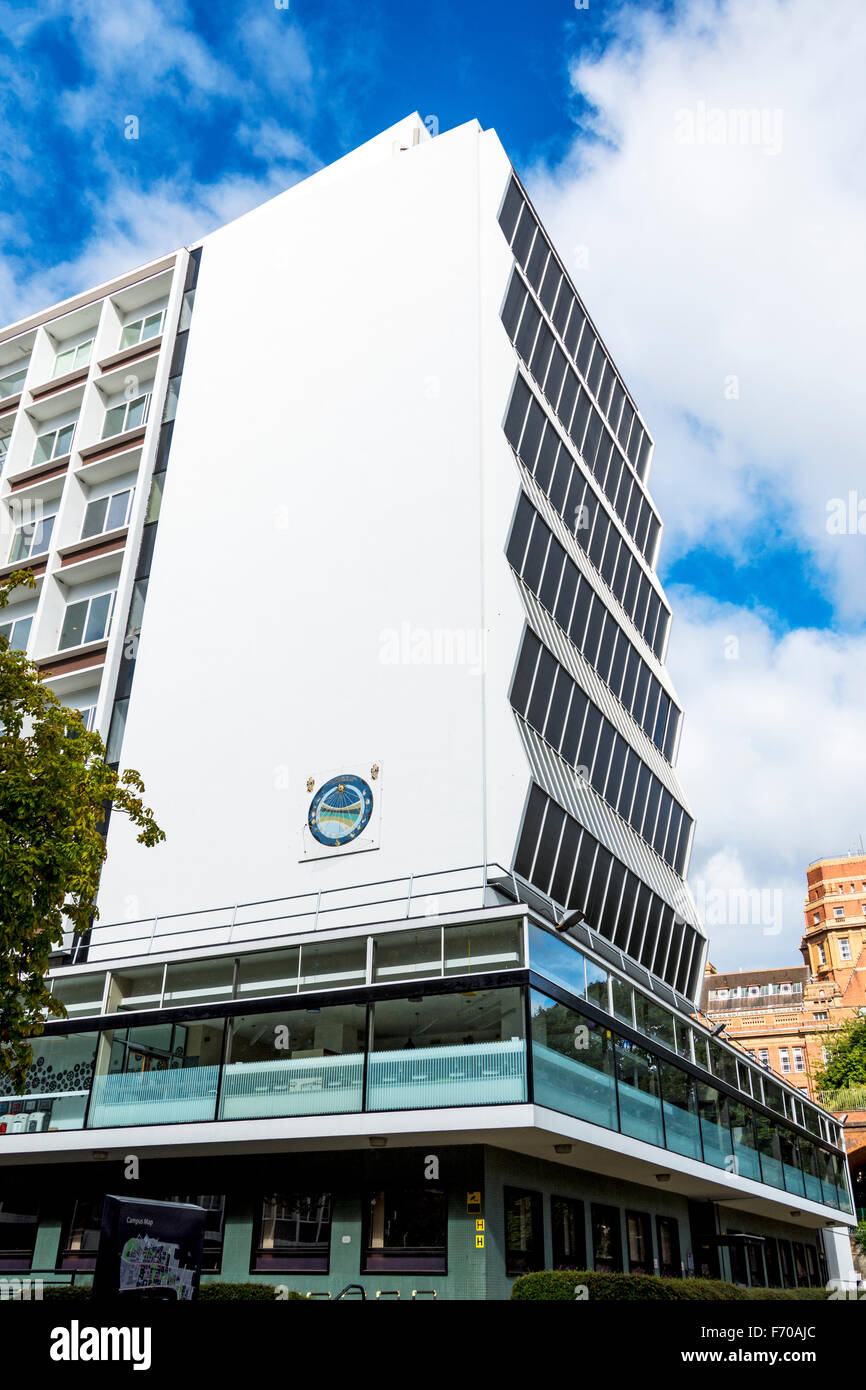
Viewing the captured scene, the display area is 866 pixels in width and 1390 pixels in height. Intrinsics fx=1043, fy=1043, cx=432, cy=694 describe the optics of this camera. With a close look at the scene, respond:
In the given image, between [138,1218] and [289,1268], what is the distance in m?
12.0

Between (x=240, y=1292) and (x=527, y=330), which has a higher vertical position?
(x=527, y=330)

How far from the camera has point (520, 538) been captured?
92.7 ft

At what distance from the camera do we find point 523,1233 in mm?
19703

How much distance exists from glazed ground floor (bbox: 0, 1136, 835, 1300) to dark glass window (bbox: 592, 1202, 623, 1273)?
0.04m

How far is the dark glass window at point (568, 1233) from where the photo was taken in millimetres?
20828

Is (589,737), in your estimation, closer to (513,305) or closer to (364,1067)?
(513,305)

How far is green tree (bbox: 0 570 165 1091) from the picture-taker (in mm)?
15344

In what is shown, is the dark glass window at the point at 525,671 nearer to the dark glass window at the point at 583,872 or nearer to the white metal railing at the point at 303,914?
the dark glass window at the point at 583,872

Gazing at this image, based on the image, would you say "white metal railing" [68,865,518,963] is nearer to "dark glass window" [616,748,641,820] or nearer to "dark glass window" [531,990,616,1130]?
"dark glass window" [531,990,616,1130]

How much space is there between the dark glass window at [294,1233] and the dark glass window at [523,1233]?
11.4 ft

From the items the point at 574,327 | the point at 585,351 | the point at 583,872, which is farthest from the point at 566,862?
the point at 574,327

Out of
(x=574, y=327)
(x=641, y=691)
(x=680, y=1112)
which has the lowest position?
(x=680, y=1112)

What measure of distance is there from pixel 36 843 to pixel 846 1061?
6953 cm

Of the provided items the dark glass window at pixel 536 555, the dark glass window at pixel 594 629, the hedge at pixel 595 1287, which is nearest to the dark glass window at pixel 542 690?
the dark glass window at pixel 536 555
